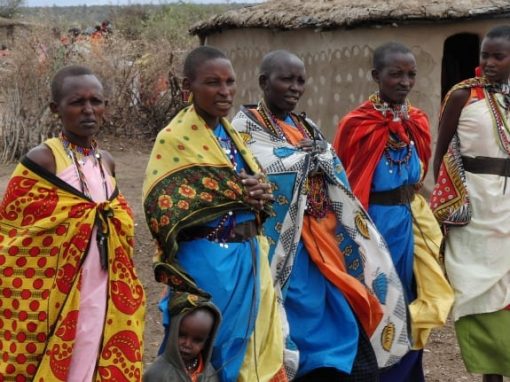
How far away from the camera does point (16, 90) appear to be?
13.9 meters

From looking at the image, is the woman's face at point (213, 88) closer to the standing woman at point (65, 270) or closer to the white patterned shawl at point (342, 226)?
the standing woman at point (65, 270)

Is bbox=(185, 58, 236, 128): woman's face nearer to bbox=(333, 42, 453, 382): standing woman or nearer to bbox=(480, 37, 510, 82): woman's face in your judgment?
bbox=(333, 42, 453, 382): standing woman

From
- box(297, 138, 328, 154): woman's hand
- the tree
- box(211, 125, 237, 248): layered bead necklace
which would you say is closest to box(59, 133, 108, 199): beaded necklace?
A: box(211, 125, 237, 248): layered bead necklace

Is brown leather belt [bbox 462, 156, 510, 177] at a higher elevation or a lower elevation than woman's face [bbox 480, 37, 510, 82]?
lower

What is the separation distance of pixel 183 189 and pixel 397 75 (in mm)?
1691

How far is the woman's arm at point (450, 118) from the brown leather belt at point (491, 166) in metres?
0.18

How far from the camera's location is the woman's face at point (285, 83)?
4719mm

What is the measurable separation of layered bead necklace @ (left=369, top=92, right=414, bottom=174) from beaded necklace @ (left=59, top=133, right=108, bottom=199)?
1.75m

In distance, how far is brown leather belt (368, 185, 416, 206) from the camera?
5227 millimetres

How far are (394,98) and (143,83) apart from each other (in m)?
11.5

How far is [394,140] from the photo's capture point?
5219mm

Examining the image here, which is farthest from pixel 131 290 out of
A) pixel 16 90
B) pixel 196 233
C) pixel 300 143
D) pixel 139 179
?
pixel 16 90

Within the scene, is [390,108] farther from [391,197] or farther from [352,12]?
[352,12]

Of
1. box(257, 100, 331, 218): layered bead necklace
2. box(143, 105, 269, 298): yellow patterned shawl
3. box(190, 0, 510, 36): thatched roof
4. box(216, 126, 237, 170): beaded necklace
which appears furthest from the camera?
box(190, 0, 510, 36): thatched roof
